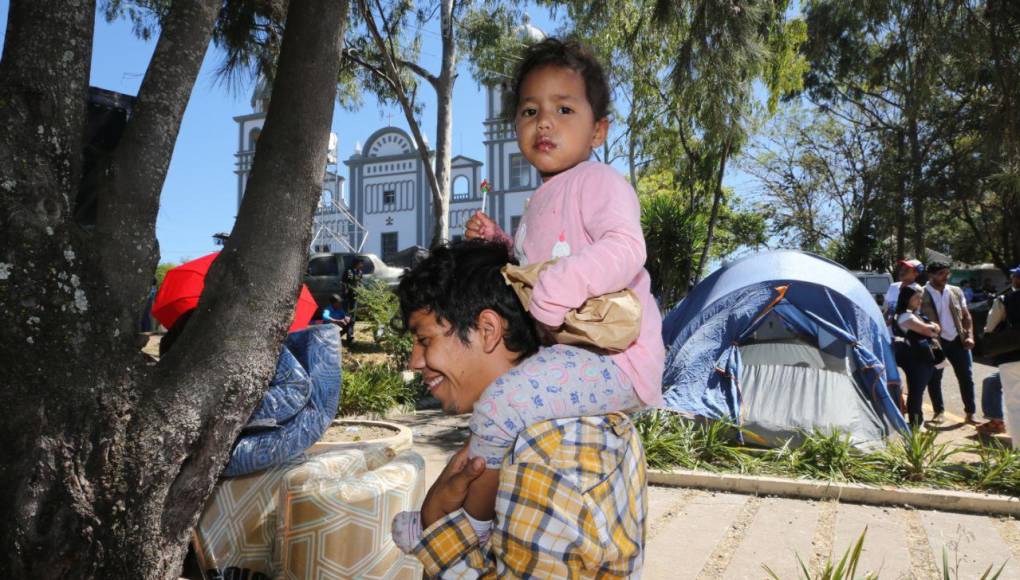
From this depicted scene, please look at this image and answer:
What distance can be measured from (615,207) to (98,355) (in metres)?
Result: 1.73

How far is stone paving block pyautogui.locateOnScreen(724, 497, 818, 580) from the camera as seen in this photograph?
12.4 ft

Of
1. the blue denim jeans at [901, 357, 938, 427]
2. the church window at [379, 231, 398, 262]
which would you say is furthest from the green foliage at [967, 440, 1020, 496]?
the church window at [379, 231, 398, 262]

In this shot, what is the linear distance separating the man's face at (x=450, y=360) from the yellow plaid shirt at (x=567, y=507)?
27 centimetres

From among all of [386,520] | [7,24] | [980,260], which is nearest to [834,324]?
[386,520]

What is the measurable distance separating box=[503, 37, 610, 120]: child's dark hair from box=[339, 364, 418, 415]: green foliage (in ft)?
21.2

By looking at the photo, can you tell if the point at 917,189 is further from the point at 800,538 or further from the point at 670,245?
the point at 800,538

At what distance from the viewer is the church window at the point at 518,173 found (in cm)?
3466

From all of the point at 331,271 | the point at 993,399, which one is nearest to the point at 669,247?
the point at 993,399

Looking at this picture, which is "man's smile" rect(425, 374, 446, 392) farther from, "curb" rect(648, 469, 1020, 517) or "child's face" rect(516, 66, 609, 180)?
"curb" rect(648, 469, 1020, 517)

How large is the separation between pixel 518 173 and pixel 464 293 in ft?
111

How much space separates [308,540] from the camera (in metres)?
2.69

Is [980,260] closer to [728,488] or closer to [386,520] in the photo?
[728,488]

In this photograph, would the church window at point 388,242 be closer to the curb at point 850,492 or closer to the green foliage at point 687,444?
the green foliage at point 687,444

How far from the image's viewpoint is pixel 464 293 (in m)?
1.47
